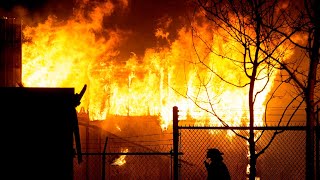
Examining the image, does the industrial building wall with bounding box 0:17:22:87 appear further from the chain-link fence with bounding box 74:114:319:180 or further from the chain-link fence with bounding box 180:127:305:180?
the chain-link fence with bounding box 180:127:305:180

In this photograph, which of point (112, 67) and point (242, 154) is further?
point (112, 67)

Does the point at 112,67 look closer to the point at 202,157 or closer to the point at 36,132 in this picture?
the point at 202,157

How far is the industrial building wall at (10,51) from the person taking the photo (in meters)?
16.8

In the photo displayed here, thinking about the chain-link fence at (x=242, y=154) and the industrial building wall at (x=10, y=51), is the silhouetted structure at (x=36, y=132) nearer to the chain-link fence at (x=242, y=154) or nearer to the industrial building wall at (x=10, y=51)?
the industrial building wall at (x=10, y=51)

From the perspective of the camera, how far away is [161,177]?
2102cm

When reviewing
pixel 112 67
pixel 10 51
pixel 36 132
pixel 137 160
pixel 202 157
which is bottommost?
pixel 137 160

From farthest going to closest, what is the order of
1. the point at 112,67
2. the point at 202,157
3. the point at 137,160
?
the point at 112,67
the point at 137,160
the point at 202,157

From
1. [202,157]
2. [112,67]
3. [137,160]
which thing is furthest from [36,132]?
[112,67]

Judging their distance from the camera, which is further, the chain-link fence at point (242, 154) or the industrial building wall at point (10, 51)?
the chain-link fence at point (242, 154)

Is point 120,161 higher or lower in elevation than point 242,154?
lower

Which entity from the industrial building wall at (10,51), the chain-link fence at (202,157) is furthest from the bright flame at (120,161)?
the industrial building wall at (10,51)

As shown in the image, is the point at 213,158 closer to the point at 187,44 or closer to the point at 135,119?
the point at 135,119

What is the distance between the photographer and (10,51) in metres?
17.0

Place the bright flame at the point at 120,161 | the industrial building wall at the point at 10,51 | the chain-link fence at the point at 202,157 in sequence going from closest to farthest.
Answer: the industrial building wall at the point at 10,51 → the chain-link fence at the point at 202,157 → the bright flame at the point at 120,161
